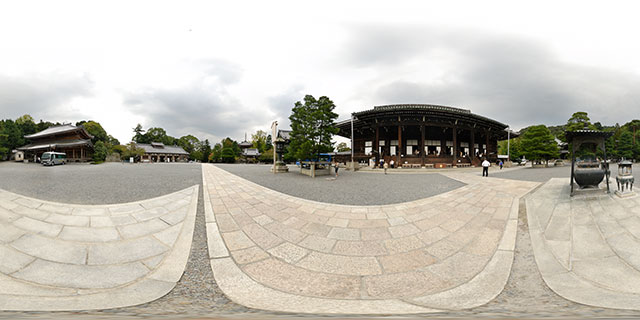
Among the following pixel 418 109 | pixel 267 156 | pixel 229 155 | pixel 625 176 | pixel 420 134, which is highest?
pixel 418 109

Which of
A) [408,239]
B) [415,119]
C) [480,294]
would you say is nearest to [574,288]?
[480,294]

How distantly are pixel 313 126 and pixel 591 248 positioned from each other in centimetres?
1302

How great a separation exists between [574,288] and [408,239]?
198 cm

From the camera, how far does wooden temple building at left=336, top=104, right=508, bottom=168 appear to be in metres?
21.3

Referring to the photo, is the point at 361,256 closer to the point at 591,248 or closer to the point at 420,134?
the point at 591,248

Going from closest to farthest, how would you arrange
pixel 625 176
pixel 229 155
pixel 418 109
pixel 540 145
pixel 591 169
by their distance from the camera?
pixel 625 176 < pixel 591 169 < pixel 418 109 < pixel 540 145 < pixel 229 155

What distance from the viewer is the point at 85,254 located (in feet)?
10.2

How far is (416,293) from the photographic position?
262 cm

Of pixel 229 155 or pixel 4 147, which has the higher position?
pixel 229 155

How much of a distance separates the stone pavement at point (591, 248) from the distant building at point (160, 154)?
54.8 meters

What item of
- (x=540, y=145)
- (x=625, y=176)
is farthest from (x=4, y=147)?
(x=540, y=145)

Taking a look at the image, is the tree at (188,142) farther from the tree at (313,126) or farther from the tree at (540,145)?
the tree at (540,145)

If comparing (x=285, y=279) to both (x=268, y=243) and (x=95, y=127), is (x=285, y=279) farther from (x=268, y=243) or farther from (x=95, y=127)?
(x=95, y=127)

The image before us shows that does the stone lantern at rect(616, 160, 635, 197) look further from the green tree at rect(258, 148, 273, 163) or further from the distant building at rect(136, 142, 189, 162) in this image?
the distant building at rect(136, 142, 189, 162)
